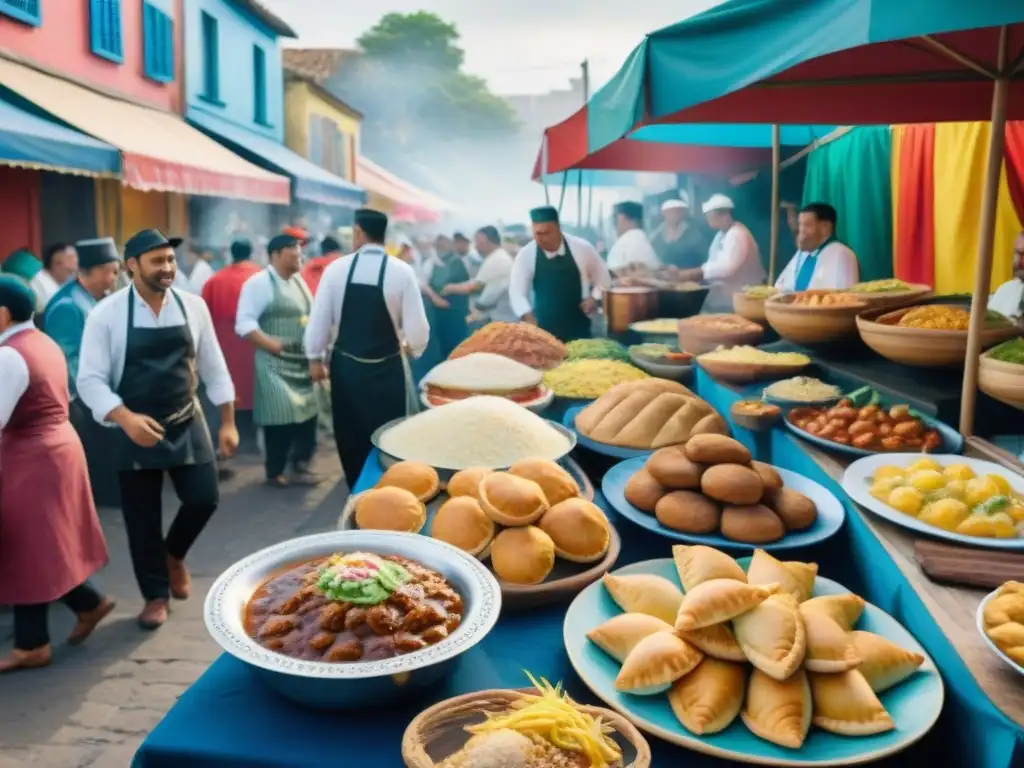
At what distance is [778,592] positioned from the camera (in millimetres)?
1506

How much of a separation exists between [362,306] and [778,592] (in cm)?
370

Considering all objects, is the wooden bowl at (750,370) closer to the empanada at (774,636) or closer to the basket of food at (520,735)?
the empanada at (774,636)

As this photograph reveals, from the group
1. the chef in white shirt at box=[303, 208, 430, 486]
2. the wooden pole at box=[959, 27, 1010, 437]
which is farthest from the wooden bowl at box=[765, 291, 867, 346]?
the chef in white shirt at box=[303, 208, 430, 486]

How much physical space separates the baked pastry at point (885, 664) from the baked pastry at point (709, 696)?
0.21 meters

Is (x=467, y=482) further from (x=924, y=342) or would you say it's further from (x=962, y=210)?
(x=962, y=210)

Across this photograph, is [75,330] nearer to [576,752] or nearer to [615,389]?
[615,389]

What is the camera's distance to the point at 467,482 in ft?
6.95

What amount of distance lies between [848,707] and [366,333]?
3.96 m

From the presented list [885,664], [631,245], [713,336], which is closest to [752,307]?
[713,336]

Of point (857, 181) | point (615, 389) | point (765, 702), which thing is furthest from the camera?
point (857, 181)

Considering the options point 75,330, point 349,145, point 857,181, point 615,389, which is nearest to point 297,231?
point 75,330

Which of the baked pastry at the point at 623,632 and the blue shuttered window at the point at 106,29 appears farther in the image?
the blue shuttered window at the point at 106,29

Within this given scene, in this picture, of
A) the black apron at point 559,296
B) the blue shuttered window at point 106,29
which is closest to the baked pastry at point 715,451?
the black apron at point 559,296

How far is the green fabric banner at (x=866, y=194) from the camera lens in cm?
762
